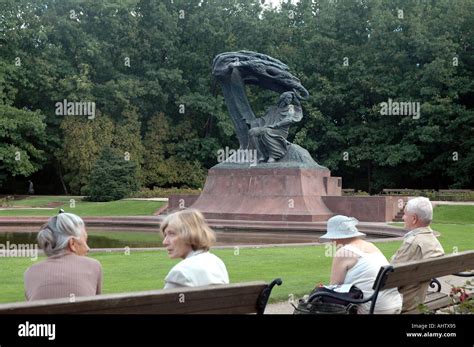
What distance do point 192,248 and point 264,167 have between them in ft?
65.6

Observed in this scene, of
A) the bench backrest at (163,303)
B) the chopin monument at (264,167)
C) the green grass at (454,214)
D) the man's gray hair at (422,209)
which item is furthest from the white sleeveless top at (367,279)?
the green grass at (454,214)

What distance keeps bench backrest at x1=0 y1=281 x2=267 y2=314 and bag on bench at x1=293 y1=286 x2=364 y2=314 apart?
3.34ft

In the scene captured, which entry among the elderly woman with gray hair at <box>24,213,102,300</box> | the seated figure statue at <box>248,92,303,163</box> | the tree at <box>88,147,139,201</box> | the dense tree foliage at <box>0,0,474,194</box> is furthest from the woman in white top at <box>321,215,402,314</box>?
the dense tree foliage at <box>0,0,474,194</box>

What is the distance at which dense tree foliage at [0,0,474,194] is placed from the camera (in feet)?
137

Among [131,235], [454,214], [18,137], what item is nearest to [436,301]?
[131,235]

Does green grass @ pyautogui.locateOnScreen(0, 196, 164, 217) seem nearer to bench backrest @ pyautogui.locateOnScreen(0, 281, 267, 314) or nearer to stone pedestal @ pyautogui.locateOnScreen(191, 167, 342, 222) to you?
stone pedestal @ pyautogui.locateOnScreen(191, 167, 342, 222)

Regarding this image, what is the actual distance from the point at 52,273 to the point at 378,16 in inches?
1603

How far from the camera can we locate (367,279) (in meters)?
5.93

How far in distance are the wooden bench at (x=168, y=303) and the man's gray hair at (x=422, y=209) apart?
2.03 meters

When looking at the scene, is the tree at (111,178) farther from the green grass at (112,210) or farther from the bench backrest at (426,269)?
the bench backrest at (426,269)

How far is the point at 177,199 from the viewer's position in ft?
91.6

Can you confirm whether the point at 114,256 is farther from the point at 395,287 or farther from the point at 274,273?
the point at 395,287

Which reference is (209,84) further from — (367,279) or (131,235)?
(367,279)
